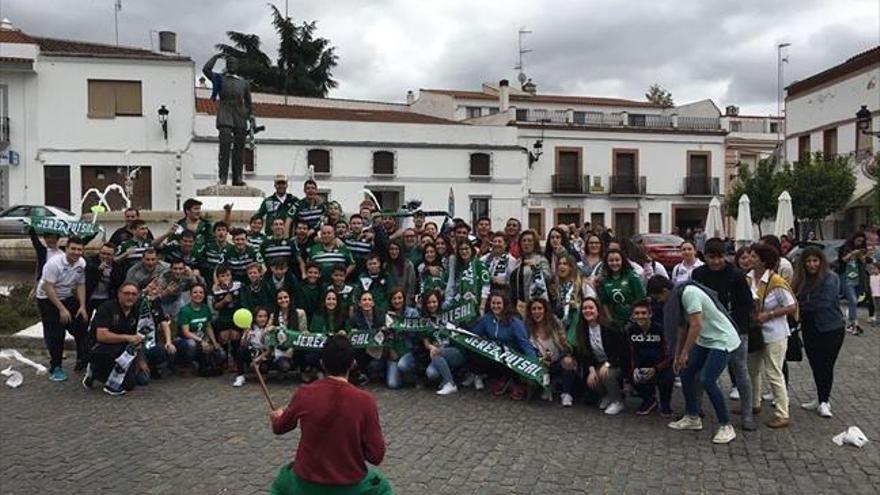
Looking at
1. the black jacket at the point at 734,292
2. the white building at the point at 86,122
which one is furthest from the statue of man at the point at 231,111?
the white building at the point at 86,122

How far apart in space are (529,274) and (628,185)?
3753 cm

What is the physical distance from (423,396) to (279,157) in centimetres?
3051

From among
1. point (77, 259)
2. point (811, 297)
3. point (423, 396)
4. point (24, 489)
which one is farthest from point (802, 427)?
point (77, 259)

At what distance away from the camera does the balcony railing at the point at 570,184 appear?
44.3 meters

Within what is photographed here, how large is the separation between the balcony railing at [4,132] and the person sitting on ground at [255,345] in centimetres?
2913

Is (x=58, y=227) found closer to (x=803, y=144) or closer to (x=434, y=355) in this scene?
(x=434, y=355)

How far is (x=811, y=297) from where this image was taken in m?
7.70

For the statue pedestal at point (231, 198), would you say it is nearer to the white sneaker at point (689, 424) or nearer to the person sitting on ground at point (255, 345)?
the person sitting on ground at point (255, 345)

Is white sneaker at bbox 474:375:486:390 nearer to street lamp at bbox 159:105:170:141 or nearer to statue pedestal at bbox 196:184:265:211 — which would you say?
statue pedestal at bbox 196:184:265:211

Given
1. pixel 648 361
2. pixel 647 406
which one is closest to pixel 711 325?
pixel 648 361

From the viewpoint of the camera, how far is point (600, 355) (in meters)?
8.11

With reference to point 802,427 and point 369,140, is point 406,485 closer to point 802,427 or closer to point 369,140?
point 802,427

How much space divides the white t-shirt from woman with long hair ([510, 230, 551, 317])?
4.77 metres

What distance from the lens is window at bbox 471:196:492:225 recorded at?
4056 centimetres
